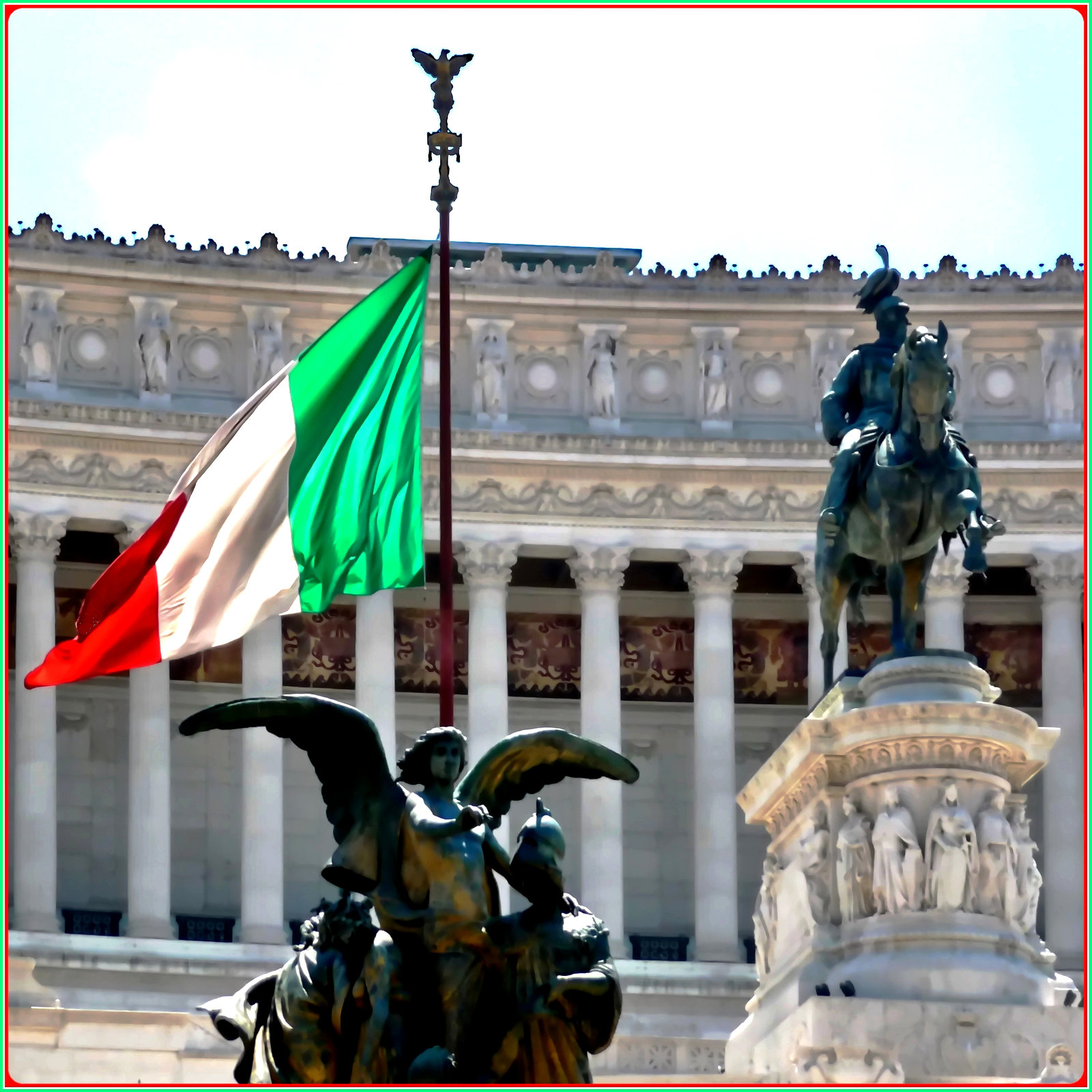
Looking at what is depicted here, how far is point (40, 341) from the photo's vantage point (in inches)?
2534

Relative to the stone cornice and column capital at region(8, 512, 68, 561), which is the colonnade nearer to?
column capital at region(8, 512, 68, 561)

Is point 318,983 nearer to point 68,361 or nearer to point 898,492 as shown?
point 898,492

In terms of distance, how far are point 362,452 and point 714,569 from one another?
39935 mm

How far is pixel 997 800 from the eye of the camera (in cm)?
3209

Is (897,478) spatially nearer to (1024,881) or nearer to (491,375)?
(1024,881)

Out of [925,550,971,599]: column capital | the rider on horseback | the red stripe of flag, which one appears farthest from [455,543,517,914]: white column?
the red stripe of flag

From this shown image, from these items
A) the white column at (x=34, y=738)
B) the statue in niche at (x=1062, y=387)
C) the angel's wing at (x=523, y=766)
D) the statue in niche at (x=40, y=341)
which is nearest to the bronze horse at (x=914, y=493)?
the angel's wing at (x=523, y=766)

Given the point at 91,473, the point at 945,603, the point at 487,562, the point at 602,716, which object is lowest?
the point at 602,716

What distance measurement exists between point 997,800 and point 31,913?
30.9 metres

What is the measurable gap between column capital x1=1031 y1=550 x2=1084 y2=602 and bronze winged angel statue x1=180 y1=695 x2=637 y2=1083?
45.4m

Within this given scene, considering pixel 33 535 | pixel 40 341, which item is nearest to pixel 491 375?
pixel 40 341

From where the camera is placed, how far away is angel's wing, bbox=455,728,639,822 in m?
20.7

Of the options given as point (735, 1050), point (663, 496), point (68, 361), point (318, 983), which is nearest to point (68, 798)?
point (68, 361)

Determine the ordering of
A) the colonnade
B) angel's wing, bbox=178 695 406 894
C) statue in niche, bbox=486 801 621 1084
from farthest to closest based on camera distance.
Answer: 1. the colonnade
2. angel's wing, bbox=178 695 406 894
3. statue in niche, bbox=486 801 621 1084
